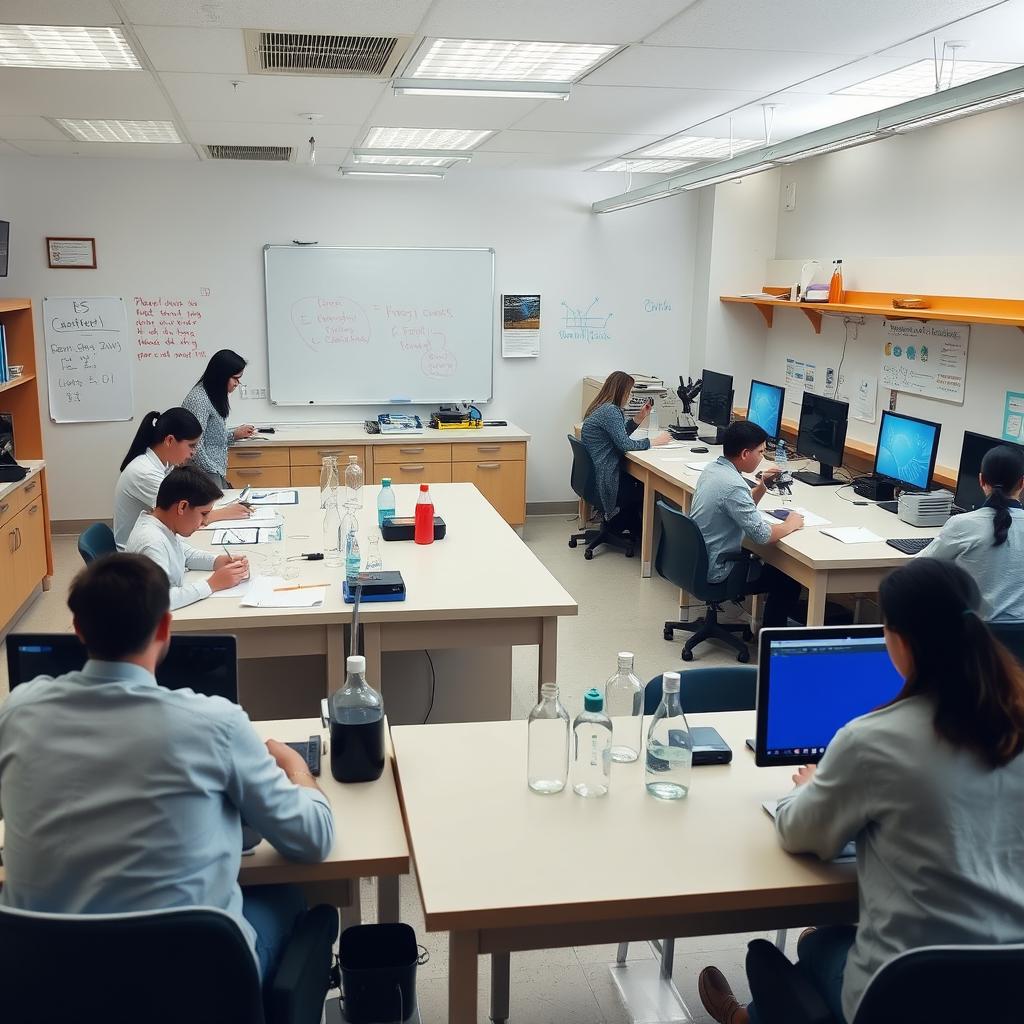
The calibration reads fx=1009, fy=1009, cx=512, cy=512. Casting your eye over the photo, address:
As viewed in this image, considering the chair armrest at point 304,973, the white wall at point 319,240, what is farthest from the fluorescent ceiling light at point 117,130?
the chair armrest at point 304,973

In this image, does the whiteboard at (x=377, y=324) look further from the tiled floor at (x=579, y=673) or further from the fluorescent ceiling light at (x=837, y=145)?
the fluorescent ceiling light at (x=837, y=145)

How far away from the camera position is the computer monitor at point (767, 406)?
6.21m

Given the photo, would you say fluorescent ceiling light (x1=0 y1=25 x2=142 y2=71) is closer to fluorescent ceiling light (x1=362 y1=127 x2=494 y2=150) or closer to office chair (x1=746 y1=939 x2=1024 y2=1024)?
fluorescent ceiling light (x1=362 y1=127 x2=494 y2=150)

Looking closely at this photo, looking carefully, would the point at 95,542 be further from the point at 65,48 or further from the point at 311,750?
the point at 311,750

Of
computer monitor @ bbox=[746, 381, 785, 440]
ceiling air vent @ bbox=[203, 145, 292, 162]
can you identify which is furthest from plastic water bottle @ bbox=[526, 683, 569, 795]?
ceiling air vent @ bbox=[203, 145, 292, 162]

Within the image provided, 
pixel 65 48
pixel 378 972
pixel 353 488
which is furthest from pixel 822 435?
pixel 378 972

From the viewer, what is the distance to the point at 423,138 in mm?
5746

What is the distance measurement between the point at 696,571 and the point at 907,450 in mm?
1241

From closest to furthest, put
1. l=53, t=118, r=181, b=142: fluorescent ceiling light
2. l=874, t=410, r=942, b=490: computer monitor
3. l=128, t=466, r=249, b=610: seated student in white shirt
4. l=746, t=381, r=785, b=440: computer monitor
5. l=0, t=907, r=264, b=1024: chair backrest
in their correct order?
l=0, t=907, r=264, b=1024: chair backrest
l=128, t=466, r=249, b=610: seated student in white shirt
l=874, t=410, r=942, b=490: computer monitor
l=53, t=118, r=181, b=142: fluorescent ceiling light
l=746, t=381, r=785, b=440: computer monitor

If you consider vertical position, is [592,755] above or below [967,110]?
below

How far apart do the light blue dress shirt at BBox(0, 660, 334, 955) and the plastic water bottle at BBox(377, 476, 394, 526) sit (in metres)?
2.66

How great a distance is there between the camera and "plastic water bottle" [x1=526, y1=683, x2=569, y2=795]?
2123 mm

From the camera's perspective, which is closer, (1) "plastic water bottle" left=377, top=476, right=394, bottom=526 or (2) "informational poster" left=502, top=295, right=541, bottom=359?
(1) "plastic water bottle" left=377, top=476, right=394, bottom=526

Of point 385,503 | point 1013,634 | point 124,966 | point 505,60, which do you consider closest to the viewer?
point 124,966
